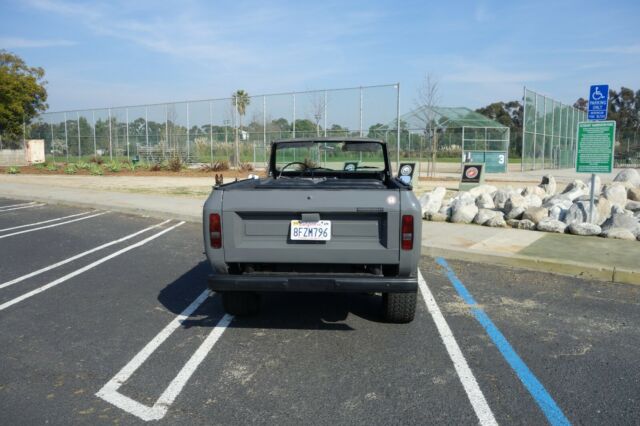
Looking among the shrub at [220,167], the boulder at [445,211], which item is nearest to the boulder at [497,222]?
the boulder at [445,211]

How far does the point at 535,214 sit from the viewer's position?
31.2ft

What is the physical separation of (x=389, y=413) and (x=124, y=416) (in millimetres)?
1615

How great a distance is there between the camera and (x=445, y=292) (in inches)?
229

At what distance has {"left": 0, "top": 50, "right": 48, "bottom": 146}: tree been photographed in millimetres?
42312

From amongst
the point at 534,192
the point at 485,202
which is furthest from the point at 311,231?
the point at 534,192

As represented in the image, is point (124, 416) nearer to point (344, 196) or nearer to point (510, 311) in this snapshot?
point (344, 196)

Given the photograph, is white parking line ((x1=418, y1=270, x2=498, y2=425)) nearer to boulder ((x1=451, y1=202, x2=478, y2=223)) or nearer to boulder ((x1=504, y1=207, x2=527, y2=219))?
boulder ((x1=451, y1=202, x2=478, y2=223))

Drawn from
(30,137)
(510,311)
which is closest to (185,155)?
(30,137)

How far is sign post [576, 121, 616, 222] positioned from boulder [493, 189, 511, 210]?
1.71m

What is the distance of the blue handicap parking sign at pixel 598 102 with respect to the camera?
29.9 feet

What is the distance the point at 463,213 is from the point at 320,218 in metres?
6.69

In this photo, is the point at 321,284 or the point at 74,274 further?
the point at 74,274

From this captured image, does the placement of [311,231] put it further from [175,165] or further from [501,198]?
[175,165]

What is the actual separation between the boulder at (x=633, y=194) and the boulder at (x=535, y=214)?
2708 millimetres
